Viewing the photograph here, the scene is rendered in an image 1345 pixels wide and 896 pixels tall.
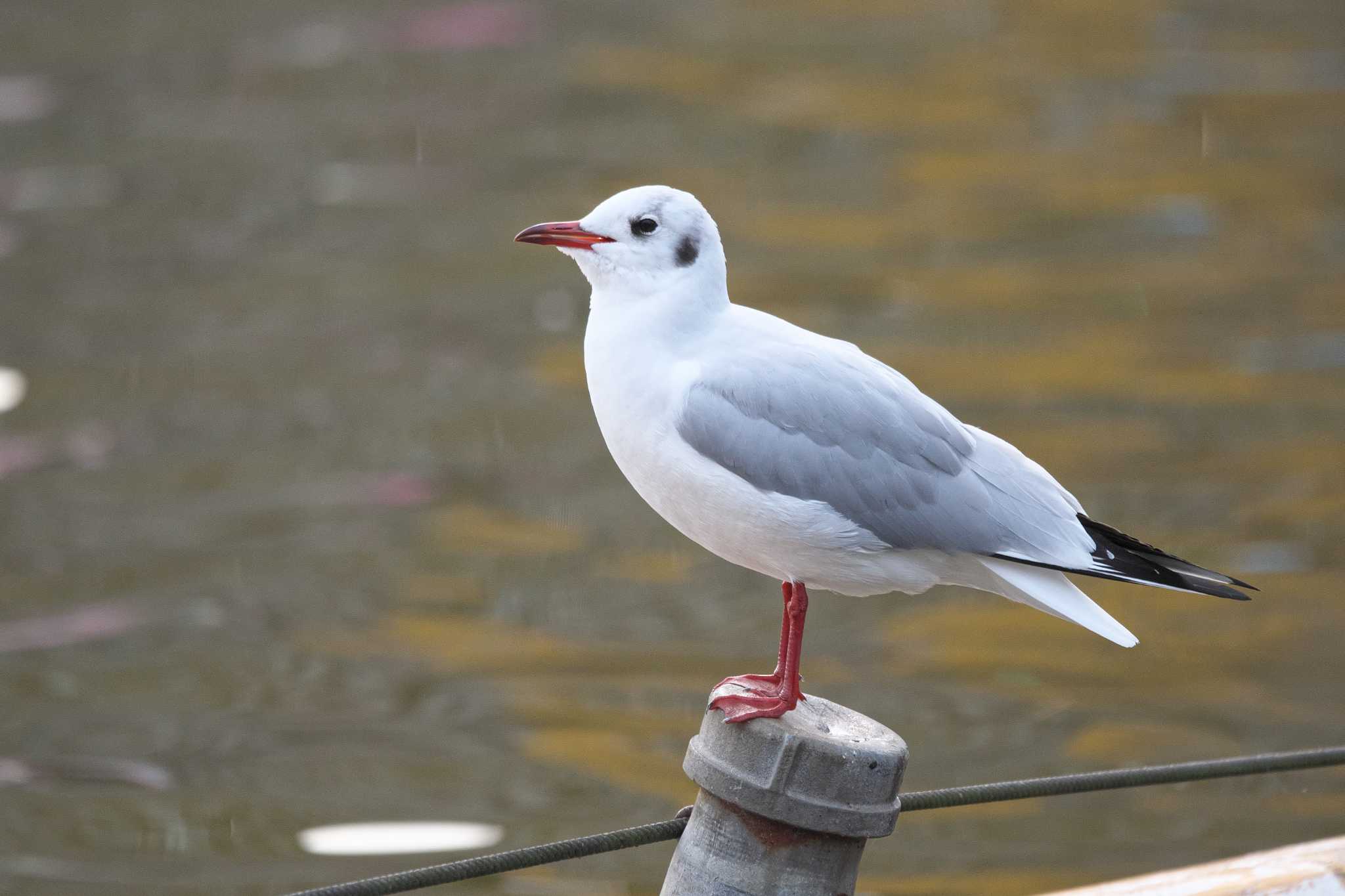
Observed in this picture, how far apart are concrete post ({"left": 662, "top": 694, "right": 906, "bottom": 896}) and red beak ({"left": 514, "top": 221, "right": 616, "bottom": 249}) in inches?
27.9

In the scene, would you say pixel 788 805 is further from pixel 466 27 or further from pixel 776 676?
pixel 466 27

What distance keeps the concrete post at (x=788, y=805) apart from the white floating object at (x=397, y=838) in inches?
108

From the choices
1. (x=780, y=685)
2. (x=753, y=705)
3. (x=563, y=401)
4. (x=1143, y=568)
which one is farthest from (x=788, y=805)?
(x=563, y=401)

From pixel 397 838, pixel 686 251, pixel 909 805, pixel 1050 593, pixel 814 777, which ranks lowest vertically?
pixel 397 838

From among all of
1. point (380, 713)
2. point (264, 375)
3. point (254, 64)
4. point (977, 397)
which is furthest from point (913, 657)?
point (254, 64)

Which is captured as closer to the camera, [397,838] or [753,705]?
[753,705]

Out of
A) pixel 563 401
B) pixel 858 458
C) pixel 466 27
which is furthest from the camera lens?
pixel 466 27

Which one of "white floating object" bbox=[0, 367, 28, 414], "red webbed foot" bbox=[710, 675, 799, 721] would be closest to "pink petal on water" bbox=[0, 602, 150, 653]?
"white floating object" bbox=[0, 367, 28, 414]

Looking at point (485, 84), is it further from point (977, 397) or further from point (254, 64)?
point (977, 397)

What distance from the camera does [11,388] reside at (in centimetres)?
840

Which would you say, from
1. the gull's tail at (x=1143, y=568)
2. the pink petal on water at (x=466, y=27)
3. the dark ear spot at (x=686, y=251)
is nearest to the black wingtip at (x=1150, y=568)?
the gull's tail at (x=1143, y=568)

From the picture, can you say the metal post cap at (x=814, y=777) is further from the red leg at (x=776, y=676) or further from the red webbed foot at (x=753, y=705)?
the red leg at (x=776, y=676)

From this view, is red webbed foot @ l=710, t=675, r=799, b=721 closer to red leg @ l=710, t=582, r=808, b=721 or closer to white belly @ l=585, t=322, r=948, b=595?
red leg @ l=710, t=582, r=808, b=721

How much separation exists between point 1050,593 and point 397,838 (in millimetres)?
2997
